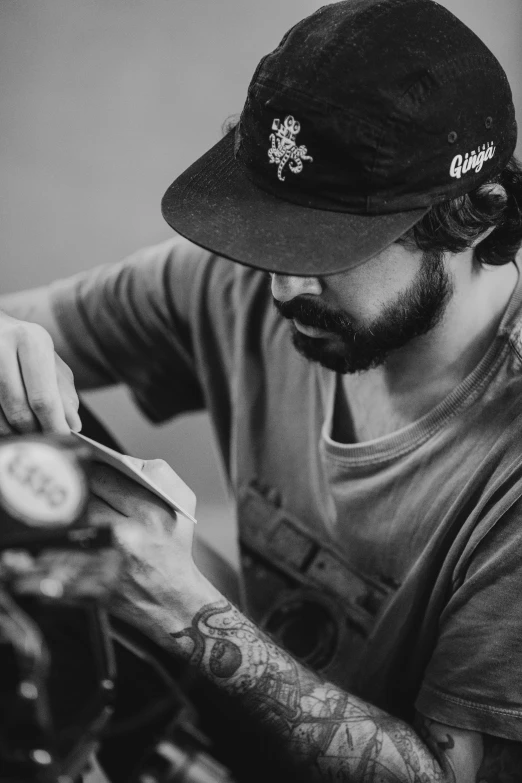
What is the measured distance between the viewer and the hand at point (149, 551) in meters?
0.76

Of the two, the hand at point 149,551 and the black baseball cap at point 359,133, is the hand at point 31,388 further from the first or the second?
Result: the black baseball cap at point 359,133

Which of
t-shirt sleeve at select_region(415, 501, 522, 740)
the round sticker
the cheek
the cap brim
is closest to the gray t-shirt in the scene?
t-shirt sleeve at select_region(415, 501, 522, 740)

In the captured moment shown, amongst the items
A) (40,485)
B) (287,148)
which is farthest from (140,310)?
(40,485)

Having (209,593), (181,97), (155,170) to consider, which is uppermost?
(181,97)

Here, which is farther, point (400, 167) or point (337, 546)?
point (337, 546)

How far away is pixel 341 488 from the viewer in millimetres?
1017

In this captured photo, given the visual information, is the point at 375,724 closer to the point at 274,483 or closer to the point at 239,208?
the point at 274,483

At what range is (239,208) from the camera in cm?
81

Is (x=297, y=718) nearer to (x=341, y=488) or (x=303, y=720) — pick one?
(x=303, y=720)

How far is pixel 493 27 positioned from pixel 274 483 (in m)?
1.11

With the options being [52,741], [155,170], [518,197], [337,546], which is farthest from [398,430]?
[155,170]

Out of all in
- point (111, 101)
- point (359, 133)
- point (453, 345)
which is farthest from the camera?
point (111, 101)

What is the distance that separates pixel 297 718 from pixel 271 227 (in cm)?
52

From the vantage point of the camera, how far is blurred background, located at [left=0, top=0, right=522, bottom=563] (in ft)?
5.25
